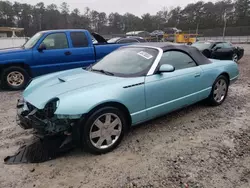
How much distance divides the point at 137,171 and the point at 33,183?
1211 mm

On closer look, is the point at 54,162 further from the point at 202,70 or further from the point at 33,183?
the point at 202,70

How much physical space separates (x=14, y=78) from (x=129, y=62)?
14.3 ft

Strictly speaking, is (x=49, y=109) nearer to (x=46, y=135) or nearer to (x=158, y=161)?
(x=46, y=135)

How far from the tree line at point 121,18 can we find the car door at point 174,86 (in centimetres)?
5731

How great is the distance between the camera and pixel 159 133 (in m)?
3.67

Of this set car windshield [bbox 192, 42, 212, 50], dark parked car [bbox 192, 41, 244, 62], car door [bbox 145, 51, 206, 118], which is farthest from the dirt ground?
car windshield [bbox 192, 42, 212, 50]

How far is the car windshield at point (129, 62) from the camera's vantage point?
3.50 meters

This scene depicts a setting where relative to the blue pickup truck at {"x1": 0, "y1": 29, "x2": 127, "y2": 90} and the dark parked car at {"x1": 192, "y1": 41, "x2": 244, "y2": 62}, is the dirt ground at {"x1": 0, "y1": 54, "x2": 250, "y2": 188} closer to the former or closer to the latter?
the blue pickup truck at {"x1": 0, "y1": 29, "x2": 127, "y2": 90}

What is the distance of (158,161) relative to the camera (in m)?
2.89

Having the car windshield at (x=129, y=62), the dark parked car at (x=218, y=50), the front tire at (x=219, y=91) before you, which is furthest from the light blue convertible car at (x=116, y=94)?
the dark parked car at (x=218, y=50)

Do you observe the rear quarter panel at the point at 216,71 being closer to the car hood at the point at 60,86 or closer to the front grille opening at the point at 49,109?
the car hood at the point at 60,86

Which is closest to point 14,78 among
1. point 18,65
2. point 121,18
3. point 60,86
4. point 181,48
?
point 18,65

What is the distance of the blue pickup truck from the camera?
20.9 ft

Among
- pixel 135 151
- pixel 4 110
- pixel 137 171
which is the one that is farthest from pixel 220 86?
pixel 4 110
